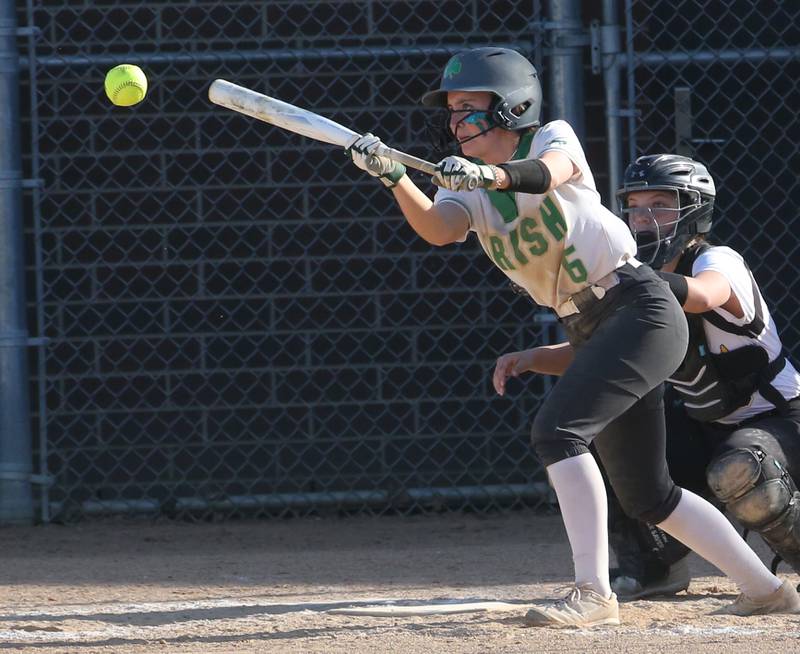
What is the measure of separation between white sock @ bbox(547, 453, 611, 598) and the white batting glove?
0.72 m

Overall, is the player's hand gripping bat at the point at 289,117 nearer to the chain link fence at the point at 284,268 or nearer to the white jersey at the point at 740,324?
the white jersey at the point at 740,324

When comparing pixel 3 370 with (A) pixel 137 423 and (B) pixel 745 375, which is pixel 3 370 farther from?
(B) pixel 745 375

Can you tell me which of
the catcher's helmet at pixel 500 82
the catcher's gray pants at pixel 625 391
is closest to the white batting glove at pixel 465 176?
the catcher's helmet at pixel 500 82

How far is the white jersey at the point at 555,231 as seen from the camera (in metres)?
Answer: 3.61

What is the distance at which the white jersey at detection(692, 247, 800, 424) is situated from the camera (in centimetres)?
409

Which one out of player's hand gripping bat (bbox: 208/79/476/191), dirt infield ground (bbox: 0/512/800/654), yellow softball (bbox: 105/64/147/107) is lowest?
dirt infield ground (bbox: 0/512/800/654)

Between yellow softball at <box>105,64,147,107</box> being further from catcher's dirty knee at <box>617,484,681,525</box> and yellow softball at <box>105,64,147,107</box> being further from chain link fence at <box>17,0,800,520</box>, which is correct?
chain link fence at <box>17,0,800,520</box>

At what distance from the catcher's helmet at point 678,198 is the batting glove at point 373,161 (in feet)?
3.24

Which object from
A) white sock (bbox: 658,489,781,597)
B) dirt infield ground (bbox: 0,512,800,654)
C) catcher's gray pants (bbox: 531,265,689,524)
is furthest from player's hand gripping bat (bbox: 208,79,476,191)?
dirt infield ground (bbox: 0,512,800,654)

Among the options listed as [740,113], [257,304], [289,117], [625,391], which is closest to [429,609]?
[625,391]

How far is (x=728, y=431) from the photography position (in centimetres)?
432

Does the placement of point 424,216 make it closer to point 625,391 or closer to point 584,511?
point 625,391

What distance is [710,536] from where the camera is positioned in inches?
144

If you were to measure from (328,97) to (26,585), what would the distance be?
2.50 metres
